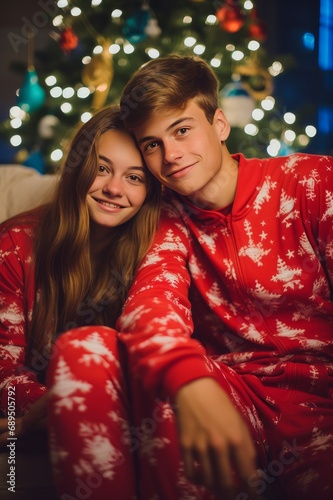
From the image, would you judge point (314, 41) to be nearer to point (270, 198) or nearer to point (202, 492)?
point (270, 198)

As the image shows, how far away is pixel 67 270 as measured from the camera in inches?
65.7

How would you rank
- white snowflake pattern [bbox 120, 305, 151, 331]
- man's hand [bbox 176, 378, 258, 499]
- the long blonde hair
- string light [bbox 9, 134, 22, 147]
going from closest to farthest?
man's hand [bbox 176, 378, 258, 499]
white snowflake pattern [bbox 120, 305, 151, 331]
the long blonde hair
string light [bbox 9, 134, 22, 147]

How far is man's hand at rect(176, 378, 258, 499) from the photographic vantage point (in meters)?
0.83

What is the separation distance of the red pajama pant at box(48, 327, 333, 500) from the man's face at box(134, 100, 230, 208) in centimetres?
51

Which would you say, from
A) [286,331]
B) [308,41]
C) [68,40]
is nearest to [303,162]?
[286,331]

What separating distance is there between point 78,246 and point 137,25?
56.8 inches

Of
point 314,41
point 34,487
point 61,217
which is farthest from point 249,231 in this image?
point 314,41

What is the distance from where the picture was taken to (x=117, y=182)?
160 centimetres

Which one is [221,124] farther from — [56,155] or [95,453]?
[56,155]

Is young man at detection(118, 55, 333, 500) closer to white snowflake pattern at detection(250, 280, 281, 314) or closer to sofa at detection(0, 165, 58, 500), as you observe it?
white snowflake pattern at detection(250, 280, 281, 314)

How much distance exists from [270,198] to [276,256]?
166 millimetres

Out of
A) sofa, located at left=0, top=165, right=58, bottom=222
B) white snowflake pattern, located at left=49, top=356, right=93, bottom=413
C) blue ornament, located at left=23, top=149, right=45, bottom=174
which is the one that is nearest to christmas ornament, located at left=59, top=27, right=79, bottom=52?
blue ornament, located at left=23, top=149, right=45, bottom=174

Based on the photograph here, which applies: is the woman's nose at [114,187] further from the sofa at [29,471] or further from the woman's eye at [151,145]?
the sofa at [29,471]

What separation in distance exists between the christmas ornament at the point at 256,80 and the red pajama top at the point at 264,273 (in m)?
1.48
